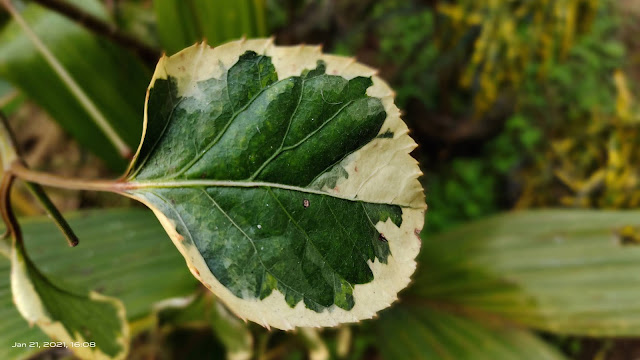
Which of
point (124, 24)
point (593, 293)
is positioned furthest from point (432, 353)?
point (124, 24)

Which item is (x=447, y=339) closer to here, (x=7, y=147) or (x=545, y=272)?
(x=545, y=272)

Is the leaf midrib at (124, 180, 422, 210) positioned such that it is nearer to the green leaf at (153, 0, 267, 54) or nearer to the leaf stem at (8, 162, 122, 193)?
the leaf stem at (8, 162, 122, 193)

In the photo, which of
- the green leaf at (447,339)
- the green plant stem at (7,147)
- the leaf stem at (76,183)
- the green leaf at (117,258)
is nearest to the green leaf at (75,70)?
the green leaf at (117,258)

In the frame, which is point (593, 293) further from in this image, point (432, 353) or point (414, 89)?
point (414, 89)

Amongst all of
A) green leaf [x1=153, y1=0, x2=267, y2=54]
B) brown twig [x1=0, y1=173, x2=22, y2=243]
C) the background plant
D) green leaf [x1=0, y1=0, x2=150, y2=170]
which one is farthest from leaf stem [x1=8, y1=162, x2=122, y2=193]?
green leaf [x1=153, y1=0, x2=267, y2=54]

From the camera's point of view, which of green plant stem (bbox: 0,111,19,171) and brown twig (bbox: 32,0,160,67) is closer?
green plant stem (bbox: 0,111,19,171)

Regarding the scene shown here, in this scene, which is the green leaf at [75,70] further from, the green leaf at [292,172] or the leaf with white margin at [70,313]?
the green leaf at [292,172]
